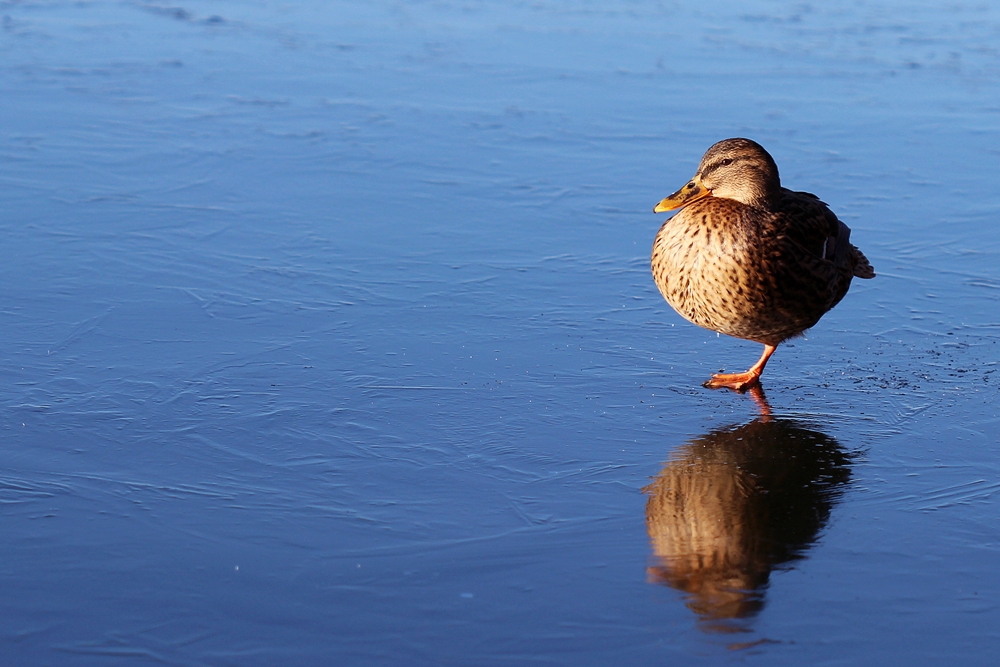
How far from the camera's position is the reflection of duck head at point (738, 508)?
267 centimetres

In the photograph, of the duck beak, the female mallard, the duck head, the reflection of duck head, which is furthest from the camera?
the duck beak

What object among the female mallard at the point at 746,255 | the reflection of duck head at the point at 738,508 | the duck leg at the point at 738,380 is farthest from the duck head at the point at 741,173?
the reflection of duck head at the point at 738,508

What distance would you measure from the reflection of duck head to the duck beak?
825 millimetres

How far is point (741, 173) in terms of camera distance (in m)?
4.04

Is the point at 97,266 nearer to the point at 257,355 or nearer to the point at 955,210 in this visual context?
the point at 257,355

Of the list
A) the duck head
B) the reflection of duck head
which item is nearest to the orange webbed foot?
the reflection of duck head

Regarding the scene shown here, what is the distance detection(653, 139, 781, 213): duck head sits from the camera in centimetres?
402

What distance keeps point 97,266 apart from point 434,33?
15.7 ft

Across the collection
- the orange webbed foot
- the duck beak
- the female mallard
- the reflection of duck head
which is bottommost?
the reflection of duck head

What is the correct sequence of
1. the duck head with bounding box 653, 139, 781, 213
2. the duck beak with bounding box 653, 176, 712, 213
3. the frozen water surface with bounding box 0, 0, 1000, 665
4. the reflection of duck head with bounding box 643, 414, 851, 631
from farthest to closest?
the duck beak with bounding box 653, 176, 712, 213
the duck head with bounding box 653, 139, 781, 213
the reflection of duck head with bounding box 643, 414, 851, 631
the frozen water surface with bounding box 0, 0, 1000, 665

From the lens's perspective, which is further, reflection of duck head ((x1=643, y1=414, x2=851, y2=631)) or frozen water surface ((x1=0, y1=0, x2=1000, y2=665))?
A: reflection of duck head ((x1=643, y1=414, x2=851, y2=631))

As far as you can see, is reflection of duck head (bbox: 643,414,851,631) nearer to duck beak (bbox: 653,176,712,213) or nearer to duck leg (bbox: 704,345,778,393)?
duck leg (bbox: 704,345,778,393)

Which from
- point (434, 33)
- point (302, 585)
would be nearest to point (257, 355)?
point (302, 585)

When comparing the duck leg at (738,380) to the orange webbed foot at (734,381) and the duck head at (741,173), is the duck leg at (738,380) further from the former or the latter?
the duck head at (741,173)
